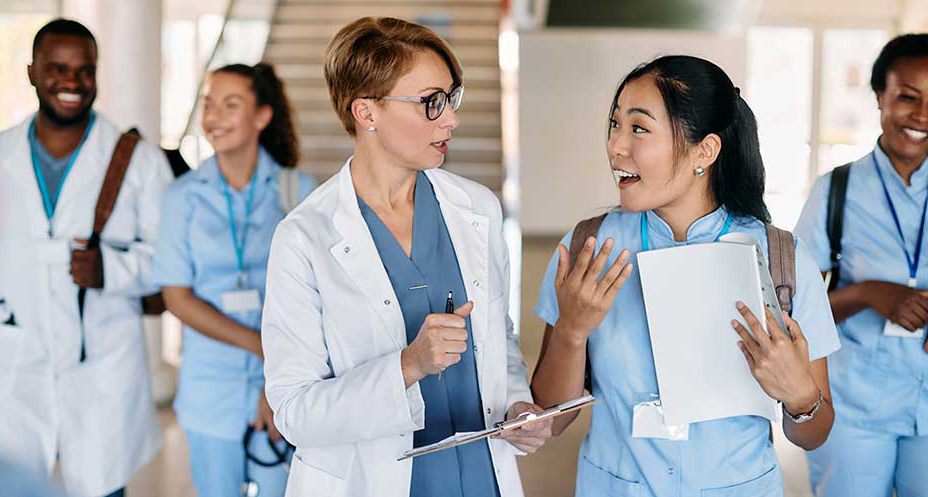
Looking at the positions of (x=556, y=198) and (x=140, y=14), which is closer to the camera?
(x=140, y=14)

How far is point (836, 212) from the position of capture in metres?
2.90

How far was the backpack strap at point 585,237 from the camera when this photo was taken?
6.68ft

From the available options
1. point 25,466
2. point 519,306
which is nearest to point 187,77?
point 519,306

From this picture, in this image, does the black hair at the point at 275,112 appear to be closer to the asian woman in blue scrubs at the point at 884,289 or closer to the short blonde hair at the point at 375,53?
the short blonde hair at the point at 375,53

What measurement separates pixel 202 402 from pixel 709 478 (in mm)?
1733

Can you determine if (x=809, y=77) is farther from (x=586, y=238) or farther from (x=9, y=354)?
(x=586, y=238)

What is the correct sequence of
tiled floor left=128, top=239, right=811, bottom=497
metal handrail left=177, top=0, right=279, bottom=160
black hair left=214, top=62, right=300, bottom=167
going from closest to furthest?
1. black hair left=214, top=62, right=300, bottom=167
2. tiled floor left=128, top=239, right=811, bottom=497
3. metal handrail left=177, top=0, right=279, bottom=160

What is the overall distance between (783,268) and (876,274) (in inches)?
42.4

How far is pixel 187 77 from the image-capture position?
11539 millimetres

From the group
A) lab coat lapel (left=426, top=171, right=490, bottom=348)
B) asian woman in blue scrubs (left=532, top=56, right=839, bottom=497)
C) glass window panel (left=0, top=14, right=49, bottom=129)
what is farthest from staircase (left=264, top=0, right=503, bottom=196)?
asian woman in blue scrubs (left=532, top=56, right=839, bottom=497)

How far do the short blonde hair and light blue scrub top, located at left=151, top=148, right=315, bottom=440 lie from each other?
128cm

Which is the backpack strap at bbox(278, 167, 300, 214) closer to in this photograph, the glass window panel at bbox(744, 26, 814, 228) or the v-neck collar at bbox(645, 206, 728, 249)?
the v-neck collar at bbox(645, 206, 728, 249)

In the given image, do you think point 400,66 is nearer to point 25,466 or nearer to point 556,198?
point 25,466

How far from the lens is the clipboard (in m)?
1.77
